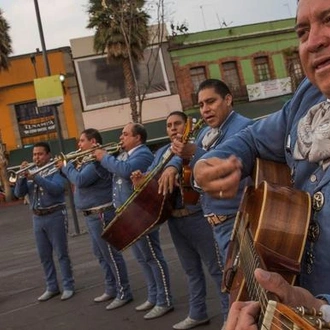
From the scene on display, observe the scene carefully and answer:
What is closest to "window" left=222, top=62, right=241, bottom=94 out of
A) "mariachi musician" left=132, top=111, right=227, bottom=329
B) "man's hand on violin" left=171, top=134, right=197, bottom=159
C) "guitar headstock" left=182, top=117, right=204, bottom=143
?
"mariachi musician" left=132, top=111, right=227, bottom=329

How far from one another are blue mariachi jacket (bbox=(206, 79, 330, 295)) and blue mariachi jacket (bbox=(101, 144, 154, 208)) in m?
3.37

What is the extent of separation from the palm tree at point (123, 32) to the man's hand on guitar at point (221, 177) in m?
23.5

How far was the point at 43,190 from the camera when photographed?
6.82m

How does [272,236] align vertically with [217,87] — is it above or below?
below

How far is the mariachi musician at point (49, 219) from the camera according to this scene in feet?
22.3

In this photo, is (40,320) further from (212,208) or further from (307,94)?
(307,94)

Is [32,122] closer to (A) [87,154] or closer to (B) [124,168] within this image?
(A) [87,154]

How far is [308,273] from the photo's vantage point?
1.57 m

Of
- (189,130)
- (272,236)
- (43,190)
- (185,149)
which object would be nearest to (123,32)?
(43,190)

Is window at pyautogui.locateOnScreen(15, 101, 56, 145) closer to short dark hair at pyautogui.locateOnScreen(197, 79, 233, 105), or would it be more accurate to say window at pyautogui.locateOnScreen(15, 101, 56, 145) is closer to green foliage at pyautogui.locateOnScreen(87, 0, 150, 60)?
green foliage at pyautogui.locateOnScreen(87, 0, 150, 60)

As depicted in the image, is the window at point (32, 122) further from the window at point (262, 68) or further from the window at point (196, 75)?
the window at point (262, 68)

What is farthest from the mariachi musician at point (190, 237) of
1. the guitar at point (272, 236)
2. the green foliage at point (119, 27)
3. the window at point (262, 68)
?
the window at point (262, 68)

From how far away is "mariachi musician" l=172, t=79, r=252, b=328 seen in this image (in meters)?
3.68

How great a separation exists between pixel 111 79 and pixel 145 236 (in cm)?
2358
